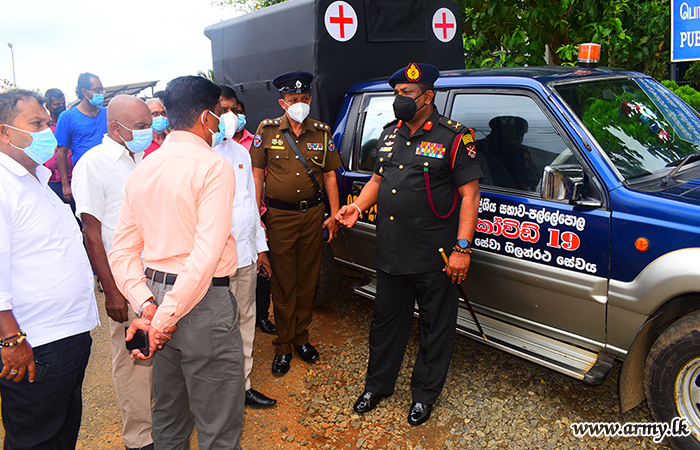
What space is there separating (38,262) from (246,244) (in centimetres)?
130

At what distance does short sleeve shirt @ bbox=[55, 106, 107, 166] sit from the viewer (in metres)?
5.44

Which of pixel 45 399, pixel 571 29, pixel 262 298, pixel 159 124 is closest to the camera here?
pixel 45 399

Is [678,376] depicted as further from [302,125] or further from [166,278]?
[302,125]

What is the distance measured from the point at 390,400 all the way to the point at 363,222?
1.34 m

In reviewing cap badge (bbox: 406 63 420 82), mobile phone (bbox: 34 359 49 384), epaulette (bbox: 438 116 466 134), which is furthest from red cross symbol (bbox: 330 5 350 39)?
mobile phone (bbox: 34 359 49 384)

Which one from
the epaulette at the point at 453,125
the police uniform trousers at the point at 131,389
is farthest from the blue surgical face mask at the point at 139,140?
the epaulette at the point at 453,125

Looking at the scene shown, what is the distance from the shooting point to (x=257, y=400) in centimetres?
334

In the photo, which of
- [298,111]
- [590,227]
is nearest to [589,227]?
[590,227]

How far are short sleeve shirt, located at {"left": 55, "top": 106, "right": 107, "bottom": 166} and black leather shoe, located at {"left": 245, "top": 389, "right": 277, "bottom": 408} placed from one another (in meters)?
3.50

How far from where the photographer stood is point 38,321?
6.78 ft

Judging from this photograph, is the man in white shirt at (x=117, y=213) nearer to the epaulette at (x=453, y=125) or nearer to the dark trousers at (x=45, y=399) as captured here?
the dark trousers at (x=45, y=399)

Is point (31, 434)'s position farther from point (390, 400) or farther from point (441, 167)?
point (441, 167)

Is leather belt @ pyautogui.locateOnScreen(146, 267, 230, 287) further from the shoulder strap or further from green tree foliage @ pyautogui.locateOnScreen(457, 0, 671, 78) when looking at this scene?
green tree foliage @ pyautogui.locateOnScreen(457, 0, 671, 78)

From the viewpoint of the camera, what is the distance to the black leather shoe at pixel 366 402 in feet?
10.5
